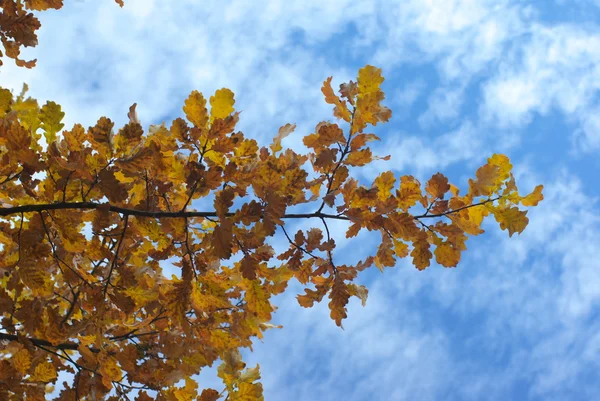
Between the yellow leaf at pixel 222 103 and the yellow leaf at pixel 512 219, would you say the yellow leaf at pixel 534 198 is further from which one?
the yellow leaf at pixel 222 103

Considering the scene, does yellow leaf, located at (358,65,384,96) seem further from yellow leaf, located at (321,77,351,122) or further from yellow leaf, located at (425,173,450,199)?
yellow leaf, located at (425,173,450,199)

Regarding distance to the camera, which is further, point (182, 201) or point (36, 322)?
point (182, 201)

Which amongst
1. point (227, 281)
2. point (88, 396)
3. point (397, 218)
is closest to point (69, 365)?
point (88, 396)

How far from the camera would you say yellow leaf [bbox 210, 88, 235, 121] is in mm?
1997

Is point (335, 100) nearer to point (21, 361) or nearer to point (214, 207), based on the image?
point (214, 207)

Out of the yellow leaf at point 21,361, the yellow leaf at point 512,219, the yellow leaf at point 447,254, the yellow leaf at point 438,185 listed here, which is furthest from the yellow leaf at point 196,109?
the yellow leaf at point 21,361

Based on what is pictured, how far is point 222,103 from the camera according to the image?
2.00 meters

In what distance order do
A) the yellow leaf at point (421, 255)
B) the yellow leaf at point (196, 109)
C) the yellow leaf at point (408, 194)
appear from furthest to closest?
the yellow leaf at point (421, 255), the yellow leaf at point (408, 194), the yellow leaf at point (196, 109)

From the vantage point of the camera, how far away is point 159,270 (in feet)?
10.2

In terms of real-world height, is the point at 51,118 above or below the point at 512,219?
above

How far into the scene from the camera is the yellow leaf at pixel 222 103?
2.00 metres

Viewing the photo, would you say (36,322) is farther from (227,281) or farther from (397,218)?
(397,218)

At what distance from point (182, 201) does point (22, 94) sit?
1.38 m

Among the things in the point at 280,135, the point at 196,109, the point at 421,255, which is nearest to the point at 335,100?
the point at 280,135
